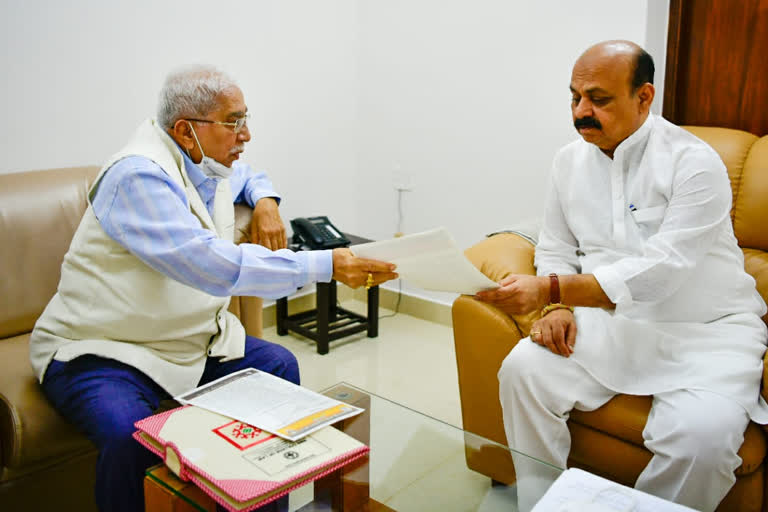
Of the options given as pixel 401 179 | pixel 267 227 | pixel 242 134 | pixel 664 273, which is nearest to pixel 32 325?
pixel 267 227

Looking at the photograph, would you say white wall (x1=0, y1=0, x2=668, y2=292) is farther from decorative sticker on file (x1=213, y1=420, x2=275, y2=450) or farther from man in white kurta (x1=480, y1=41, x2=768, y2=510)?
decorative sticker on file (x1=213, y1=420, x2=275, y2=450)

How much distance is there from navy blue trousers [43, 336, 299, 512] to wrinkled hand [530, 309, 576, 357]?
84 cm

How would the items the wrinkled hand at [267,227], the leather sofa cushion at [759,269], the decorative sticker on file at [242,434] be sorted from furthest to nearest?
the wrinkled hand at [267,227], the leather sofa cushion at [759,269], the decorative sticker on file at [242,434]

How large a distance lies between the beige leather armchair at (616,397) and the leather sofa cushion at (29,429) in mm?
976

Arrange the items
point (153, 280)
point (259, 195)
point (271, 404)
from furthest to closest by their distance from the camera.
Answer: point (259, 195) → point (153, 280) → point (271, 404)

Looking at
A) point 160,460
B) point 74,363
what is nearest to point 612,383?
point 160,460

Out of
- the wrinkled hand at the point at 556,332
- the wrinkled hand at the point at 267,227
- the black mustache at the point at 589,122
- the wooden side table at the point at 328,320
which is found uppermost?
the black mustache at the point at 589,122

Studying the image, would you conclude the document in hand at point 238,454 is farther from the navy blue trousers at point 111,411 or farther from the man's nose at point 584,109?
the man's nose at point 584,109

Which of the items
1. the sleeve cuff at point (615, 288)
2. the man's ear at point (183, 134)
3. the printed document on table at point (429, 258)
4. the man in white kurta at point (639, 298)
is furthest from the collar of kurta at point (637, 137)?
the man's ear at point (183, 134)

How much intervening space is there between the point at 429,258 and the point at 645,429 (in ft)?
2.20

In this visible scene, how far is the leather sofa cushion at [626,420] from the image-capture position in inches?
60.6

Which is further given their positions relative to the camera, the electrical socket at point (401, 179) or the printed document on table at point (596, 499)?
the electrical socket at point (401, 179)

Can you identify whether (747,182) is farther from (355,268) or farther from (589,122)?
(355,268)

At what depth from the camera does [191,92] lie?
1.65 meters
